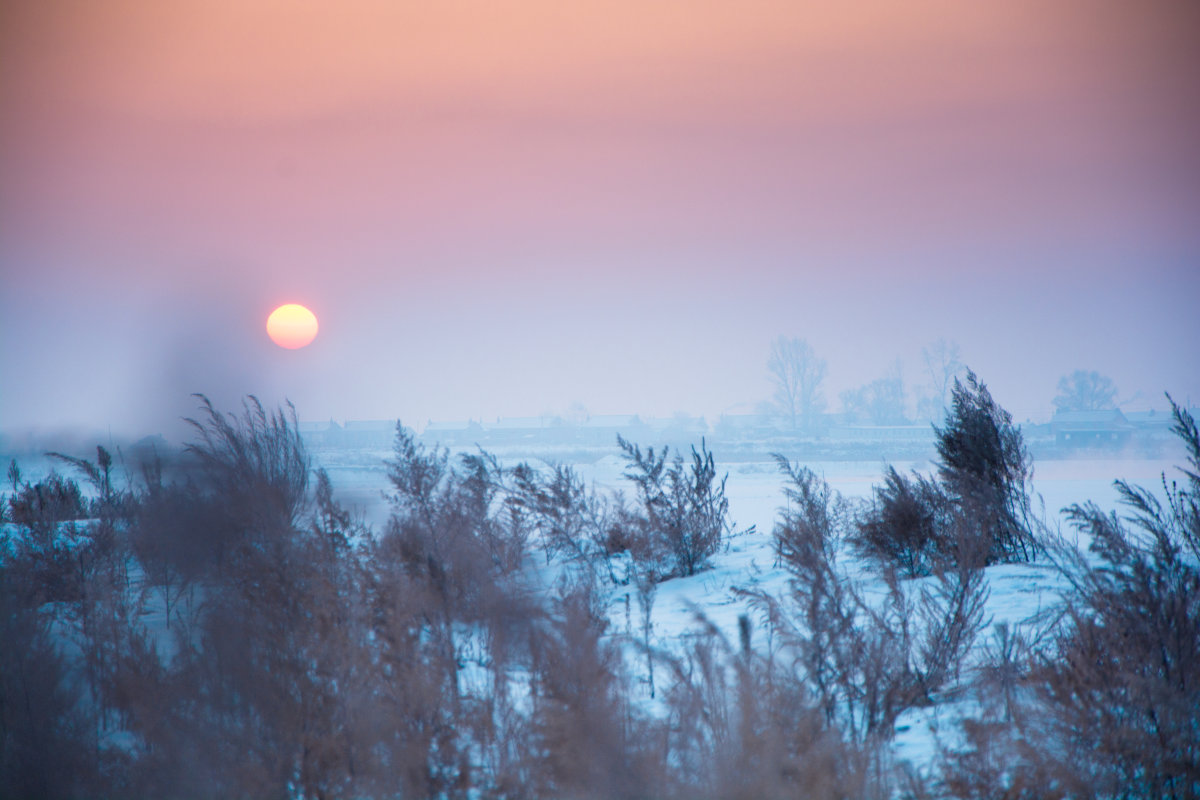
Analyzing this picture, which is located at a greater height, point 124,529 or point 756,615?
point 124,529

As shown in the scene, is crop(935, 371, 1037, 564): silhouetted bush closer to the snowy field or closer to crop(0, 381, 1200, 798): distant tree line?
the snowy field

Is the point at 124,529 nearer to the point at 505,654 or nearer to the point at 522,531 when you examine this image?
the point at 522,531

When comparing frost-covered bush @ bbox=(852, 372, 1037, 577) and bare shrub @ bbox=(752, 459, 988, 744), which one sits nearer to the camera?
bare shrub @ bbox=(752, 459, 988, 744)

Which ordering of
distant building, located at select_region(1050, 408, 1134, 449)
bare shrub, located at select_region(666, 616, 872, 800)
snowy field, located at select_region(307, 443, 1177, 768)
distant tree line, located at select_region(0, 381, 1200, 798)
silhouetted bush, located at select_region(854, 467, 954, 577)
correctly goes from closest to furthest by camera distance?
bare shrub, located at select_region(666, 616, 872, 800) < distant tree line, located at select_region(0, 381, 1200, 798) < snowy field, located at select_region(307, 443, 1177, 768) < silhouetted bush, located at select_region(854, 467, 954, 577) < distant building, located at select_region(1050, 408, 1134, 449)

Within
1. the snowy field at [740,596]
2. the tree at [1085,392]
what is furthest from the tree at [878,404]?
the snowy field at [740,596]

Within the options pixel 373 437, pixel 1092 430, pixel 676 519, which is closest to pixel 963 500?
pixel 676 519

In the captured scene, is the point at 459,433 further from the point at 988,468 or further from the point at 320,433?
the point at 988,468

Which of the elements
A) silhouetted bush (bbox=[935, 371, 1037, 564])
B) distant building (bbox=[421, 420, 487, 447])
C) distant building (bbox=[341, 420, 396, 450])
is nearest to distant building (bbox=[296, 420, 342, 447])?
distant building (bbox=[341, 420, 396, 450])

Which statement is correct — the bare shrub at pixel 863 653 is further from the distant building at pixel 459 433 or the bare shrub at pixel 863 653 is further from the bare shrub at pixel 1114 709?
the distant building at pixel 459 433

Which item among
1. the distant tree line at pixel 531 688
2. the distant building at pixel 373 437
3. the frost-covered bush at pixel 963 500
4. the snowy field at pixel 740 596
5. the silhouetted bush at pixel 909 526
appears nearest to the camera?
the distant tree line at pixel 531 688

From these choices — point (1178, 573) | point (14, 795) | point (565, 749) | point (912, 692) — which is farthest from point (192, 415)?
point (1178, 573)

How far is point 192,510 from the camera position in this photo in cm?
531

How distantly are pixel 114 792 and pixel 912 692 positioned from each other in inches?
176

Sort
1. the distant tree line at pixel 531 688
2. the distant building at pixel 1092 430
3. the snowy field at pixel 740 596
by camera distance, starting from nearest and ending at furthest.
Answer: the distant tree line at pixel 531 688
the snowy field at pixel 740 596
the distant building at pixel 1092 430
